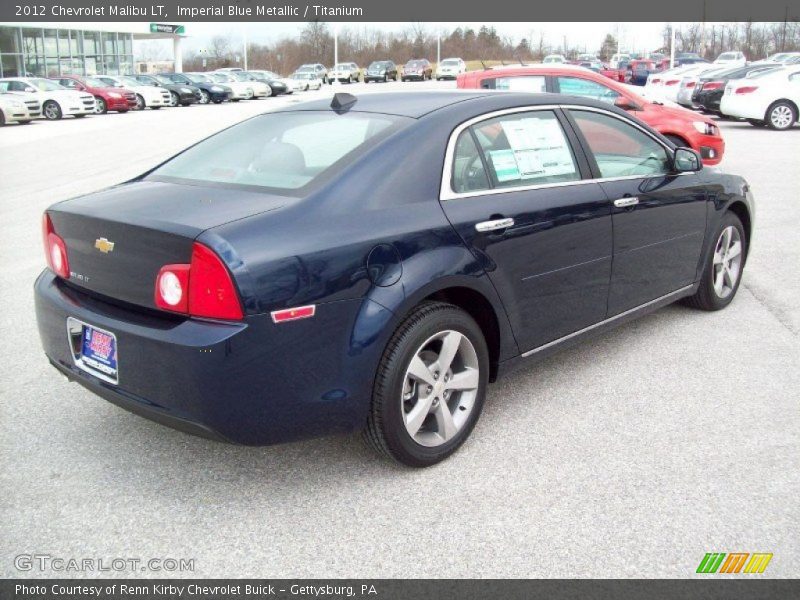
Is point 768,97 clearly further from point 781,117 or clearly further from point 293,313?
point 293,313

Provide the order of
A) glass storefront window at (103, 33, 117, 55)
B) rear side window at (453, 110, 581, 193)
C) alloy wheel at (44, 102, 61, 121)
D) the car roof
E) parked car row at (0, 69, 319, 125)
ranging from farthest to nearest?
glass storefront window at (103, 33, 117, 55)
alloy wheel at (44, 102, 61, 121)
parked car row at (0, 69, 319, 125)
the car roof
rear side window at (453, 110, 581, 193)

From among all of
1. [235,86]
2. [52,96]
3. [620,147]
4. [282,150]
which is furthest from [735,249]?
[235,86]

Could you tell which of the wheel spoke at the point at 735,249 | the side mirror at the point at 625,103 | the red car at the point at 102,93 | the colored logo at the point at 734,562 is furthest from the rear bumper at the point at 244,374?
the red car at the point at 102,93

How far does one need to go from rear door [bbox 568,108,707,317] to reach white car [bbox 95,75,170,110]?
3280cm

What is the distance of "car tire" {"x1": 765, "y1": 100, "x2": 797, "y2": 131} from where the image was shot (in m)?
20.4

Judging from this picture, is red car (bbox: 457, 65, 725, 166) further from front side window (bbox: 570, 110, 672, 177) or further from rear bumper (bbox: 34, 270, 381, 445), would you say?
rear bumper (bbox: 34, 270, 381, 445)

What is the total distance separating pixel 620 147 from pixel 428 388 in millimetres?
2235

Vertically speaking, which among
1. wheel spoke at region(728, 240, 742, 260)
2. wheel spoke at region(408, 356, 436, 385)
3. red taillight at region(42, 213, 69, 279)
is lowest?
wheel spoke at region(408, 356, 436, 385)

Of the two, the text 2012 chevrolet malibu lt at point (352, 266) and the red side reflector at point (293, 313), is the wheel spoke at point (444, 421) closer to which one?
the text 2012 chevrolet malibu lt at point (352, 266)

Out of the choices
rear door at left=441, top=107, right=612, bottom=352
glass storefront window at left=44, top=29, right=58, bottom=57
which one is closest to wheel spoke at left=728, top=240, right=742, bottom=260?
rear door at left=441, top=107, right=612, bottom=352

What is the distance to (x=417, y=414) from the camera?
11.4ft

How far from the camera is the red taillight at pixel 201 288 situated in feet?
9.50

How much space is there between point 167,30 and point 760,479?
6832 cm

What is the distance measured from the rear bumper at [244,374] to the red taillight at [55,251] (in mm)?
403
